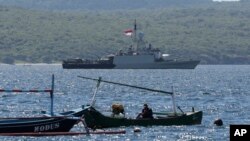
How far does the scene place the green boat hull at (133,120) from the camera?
60.5 m

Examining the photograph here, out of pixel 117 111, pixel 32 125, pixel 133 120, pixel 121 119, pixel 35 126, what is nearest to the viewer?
pixel 32 125

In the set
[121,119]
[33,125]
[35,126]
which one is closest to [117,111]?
[121,119]

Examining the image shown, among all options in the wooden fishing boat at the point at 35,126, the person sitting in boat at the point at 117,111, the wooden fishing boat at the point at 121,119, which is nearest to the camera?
the wooden fishing boat at the point at 35,126

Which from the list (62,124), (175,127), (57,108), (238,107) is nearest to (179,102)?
(238,107)

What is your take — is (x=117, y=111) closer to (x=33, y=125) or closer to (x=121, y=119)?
(x=121, y=119)

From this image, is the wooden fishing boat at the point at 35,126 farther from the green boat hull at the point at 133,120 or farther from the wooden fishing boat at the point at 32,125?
the green boat hull at the point at 133,120

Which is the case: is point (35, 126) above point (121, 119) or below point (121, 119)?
below

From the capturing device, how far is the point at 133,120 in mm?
62500

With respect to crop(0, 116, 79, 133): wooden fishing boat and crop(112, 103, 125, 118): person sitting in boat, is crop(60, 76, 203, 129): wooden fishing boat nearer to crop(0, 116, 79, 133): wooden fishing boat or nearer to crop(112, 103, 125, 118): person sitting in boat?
crop(112, 103, 125, 118): person sitting in boat

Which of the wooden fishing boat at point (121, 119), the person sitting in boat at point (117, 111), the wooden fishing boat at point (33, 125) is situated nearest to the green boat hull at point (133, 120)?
the wooden fishing boat at point (121, 119)

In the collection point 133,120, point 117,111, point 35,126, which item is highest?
point 117,111

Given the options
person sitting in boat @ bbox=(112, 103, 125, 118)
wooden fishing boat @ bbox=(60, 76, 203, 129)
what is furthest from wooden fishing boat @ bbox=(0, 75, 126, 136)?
person sitting in boat @ bbox=(112, 103, 125, 118)

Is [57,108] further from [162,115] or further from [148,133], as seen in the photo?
[148,133]

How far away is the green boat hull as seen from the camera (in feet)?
198
